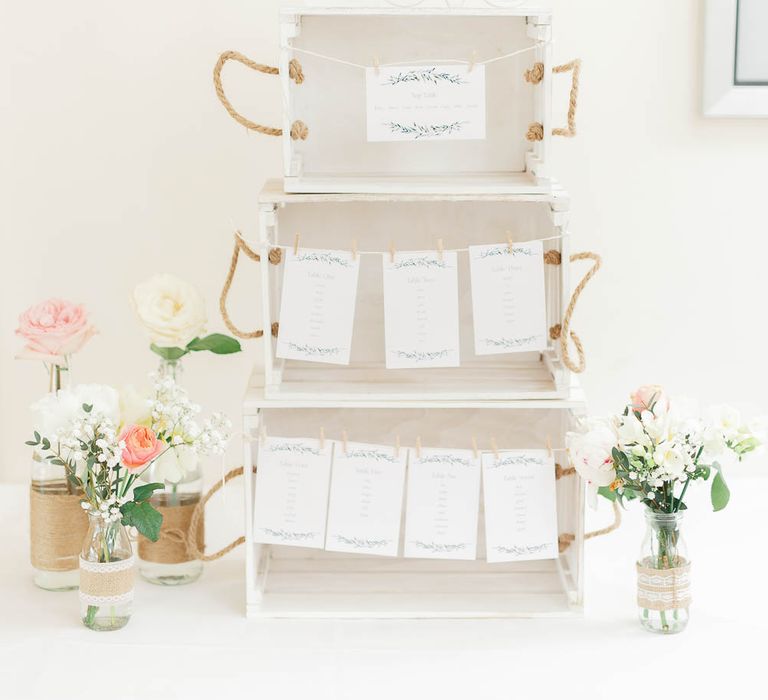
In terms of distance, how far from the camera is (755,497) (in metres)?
1.84

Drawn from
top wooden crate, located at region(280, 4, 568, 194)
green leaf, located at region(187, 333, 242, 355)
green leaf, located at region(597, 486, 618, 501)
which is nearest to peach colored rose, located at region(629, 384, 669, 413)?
green leaf, located at region(597, 486, 618, 501)

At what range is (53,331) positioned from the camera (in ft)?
4.93

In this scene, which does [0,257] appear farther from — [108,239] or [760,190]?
[760,190]

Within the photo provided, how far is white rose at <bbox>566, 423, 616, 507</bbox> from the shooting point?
135cm

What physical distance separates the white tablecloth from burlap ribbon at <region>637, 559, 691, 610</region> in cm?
4

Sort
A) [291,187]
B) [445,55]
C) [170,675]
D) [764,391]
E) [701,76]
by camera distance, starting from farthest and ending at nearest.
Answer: [764,391], [701,76], [445,55], [291,187], [170,675]

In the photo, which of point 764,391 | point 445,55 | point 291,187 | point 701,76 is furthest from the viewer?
point 764,391

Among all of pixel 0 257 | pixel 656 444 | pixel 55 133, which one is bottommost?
pixel 656 444

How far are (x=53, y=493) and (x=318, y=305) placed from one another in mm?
459

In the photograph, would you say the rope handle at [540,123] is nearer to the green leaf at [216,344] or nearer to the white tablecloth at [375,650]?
the green leaf at [216,344]

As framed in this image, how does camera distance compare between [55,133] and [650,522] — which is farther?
[55,133]

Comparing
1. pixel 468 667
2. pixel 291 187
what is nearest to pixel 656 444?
pixel 468 667

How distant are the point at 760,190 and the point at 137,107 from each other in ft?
3.41

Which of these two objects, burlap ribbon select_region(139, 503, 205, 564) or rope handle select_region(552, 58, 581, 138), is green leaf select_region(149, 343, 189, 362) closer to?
burlap ribbon select_region(139, 503, 205, 564)
